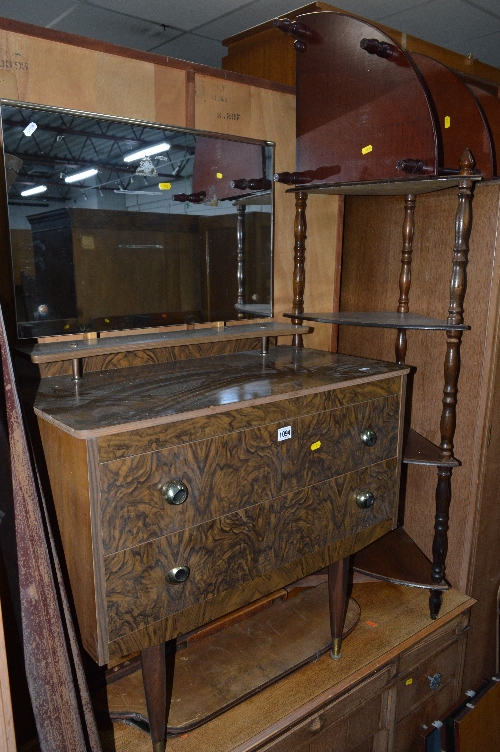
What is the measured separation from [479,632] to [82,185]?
2238 mm

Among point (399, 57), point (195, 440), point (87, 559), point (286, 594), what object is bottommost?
point (286, 594)

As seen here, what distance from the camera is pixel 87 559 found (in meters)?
1.29

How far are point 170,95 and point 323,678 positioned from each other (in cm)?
190

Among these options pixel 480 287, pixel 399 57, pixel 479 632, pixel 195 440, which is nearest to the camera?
pixel 195 440

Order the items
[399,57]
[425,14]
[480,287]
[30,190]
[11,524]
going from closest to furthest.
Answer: [11,524] < [30,190] < [399,57] < [480,287] < [425,14]

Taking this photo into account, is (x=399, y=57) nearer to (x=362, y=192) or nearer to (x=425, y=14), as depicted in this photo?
(x=362, y=192)

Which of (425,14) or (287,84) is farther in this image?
(425,14)

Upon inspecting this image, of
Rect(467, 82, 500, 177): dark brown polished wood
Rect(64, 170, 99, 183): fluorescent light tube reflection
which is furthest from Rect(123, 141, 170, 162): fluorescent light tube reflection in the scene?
Rect(467, 82, 500, 177): dark brown polished wood

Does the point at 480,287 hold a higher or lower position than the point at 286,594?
higher

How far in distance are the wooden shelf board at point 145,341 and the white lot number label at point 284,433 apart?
451 millimetres

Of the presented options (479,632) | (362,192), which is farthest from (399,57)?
(479,632)

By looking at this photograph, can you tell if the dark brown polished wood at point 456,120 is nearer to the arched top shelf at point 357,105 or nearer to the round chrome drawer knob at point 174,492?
the arched top shelf at point 357,105

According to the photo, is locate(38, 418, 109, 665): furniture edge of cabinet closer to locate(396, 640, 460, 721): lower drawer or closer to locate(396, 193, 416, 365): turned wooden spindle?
locate(396, 640, 460, 721): lower drawer

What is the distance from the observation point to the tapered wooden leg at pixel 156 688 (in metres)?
1.45
